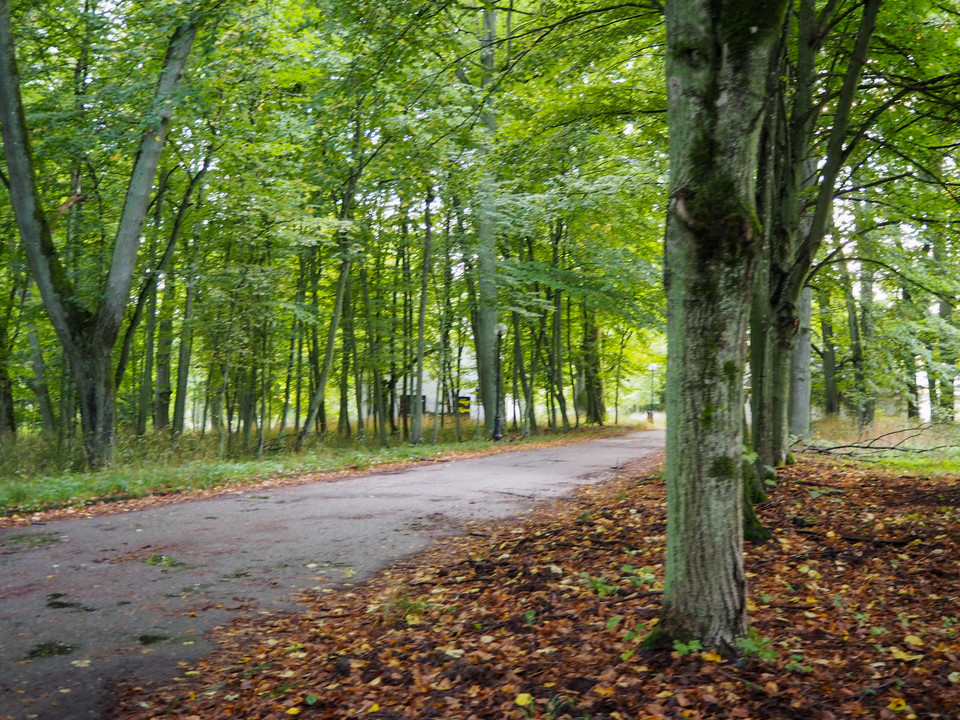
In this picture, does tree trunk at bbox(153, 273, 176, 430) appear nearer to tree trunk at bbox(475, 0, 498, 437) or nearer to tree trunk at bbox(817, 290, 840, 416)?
tree trunk at bbox(475, 0, 498, 437)

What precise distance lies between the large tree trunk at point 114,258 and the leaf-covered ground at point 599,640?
30.2 ft

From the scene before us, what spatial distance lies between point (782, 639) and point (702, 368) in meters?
1.86

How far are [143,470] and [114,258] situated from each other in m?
4.33

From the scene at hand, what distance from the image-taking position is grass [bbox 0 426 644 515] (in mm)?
10430

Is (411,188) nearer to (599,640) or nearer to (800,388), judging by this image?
(800,388)

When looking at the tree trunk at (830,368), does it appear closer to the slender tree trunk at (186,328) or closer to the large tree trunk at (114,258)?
the slender tree trunk at (186,328)

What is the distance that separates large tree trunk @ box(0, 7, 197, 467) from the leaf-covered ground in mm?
9212

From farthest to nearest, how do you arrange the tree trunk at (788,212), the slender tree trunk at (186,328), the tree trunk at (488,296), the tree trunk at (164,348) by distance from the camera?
1. the tree trunk at (488,296)
2. the tree trunk at (164,348)
3. the slender tree trunk at (186,328)
4. the tree trunk at (788,212)

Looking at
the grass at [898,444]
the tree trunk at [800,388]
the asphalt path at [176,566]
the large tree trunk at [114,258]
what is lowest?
the asphalt path at [176,566]

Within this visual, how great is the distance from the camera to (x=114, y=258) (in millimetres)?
13961

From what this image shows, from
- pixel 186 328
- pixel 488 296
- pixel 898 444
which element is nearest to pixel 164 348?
pixel 186 328

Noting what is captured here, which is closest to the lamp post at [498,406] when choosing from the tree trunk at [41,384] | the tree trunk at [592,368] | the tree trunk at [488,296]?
the tree trunk at [488,296]

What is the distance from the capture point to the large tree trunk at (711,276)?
379 cm

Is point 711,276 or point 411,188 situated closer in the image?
point 711,276
